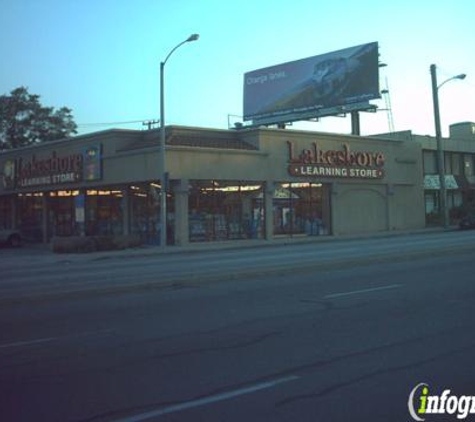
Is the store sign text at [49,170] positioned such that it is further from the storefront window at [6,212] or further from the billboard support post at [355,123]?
the billboard support post at [355,123]

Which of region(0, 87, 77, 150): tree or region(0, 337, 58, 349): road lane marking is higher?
region(0, 87, 77, 150): tree

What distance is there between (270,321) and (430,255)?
38.8ft

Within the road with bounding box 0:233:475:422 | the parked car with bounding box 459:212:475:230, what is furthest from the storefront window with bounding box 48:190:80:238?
the road with bounding box 0:233:475:422

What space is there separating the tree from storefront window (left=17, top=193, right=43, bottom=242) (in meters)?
22.1

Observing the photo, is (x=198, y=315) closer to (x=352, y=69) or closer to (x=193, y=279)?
(x=193, y=279)

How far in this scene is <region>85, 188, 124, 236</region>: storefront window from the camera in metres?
39.7

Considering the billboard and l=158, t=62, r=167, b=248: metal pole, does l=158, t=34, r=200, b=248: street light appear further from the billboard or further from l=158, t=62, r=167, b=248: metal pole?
the billboard

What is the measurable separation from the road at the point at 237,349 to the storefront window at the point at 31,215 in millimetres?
32659

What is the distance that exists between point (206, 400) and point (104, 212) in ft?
117

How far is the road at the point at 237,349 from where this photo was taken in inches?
230

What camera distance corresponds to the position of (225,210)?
3778 centimetres

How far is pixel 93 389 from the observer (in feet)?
21.0

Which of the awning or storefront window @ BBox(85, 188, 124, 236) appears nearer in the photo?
storefront window @ BBox(85, 188, 124, 236)
